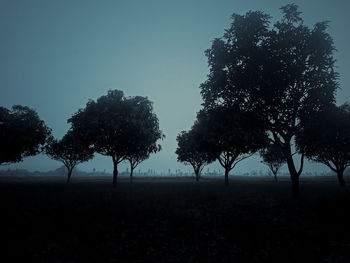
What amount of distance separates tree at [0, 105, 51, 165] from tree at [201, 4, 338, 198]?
1480 inches

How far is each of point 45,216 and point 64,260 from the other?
6656 millimetres

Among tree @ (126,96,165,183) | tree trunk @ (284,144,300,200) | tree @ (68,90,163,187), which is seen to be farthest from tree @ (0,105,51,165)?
tree trunk @ (284,144,300,200)

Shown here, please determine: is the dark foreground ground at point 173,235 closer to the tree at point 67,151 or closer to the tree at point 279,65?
the tree at point 279,65

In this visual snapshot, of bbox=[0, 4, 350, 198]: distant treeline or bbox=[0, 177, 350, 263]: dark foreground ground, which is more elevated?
bbox=[0, 4, 350, 198]: distant treeline

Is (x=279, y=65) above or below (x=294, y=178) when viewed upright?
above

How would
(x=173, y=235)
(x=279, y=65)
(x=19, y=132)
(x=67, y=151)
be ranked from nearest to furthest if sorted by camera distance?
1. (x=173, y=235)
2. (x=279, y=65)
3. (x=19, y=132)
4. (x=67, y=151)

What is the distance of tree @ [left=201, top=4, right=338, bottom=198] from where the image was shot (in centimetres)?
1700

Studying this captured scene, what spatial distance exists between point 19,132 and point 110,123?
66.7ft

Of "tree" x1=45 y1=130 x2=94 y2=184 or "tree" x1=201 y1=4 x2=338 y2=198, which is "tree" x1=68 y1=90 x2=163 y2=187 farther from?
"tree" x1=45 y1=130 x2=94 y2=184

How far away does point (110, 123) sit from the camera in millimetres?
28328

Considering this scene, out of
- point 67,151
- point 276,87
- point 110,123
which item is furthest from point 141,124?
point 67,151

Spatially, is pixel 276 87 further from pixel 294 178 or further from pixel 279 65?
pixel 294 178

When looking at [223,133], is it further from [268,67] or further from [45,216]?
[45,216]

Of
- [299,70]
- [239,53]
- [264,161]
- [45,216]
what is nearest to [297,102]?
[299,70]
